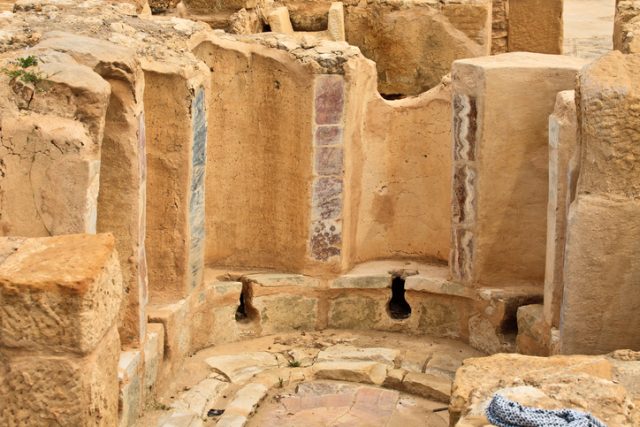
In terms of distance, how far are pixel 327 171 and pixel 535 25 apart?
5.02m

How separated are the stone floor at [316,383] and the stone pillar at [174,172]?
0.71 meters

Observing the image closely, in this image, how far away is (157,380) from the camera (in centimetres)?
988

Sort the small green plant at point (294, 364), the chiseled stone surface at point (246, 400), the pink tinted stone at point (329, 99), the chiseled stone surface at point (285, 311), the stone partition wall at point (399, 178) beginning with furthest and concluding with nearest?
the stone partition wall at point (399, 178), the chiseled stone surface at point (285, 311), the pink tinted stone at point (329, 99), the small green plant at point (294, 364), the chiseled stone surface at point (246, 400)

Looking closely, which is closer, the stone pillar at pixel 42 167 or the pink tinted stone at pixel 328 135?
the stone pillar at pixel 42 167

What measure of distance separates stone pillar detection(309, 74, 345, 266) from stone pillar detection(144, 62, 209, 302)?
3.20 feet

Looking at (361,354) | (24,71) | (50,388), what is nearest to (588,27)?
(361,354)

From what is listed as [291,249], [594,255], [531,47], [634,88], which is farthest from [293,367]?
[531,47]

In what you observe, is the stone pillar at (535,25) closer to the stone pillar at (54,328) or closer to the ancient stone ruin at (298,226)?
the ancient stone ruin at (298,226)

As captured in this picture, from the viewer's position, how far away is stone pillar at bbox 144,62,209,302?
32.7 feet

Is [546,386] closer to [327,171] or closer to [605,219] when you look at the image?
[605,219]

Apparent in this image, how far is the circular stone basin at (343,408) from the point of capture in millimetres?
9898

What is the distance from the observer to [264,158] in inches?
438

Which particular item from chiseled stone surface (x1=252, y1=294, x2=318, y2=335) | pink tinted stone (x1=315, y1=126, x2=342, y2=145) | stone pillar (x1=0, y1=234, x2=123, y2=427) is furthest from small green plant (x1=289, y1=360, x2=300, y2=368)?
stone pillar (x1=0, y1=234, x2=123, y2=427)

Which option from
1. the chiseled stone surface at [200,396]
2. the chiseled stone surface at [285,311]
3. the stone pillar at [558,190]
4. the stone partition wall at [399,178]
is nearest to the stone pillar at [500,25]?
the stone partition wall at [399,178]
